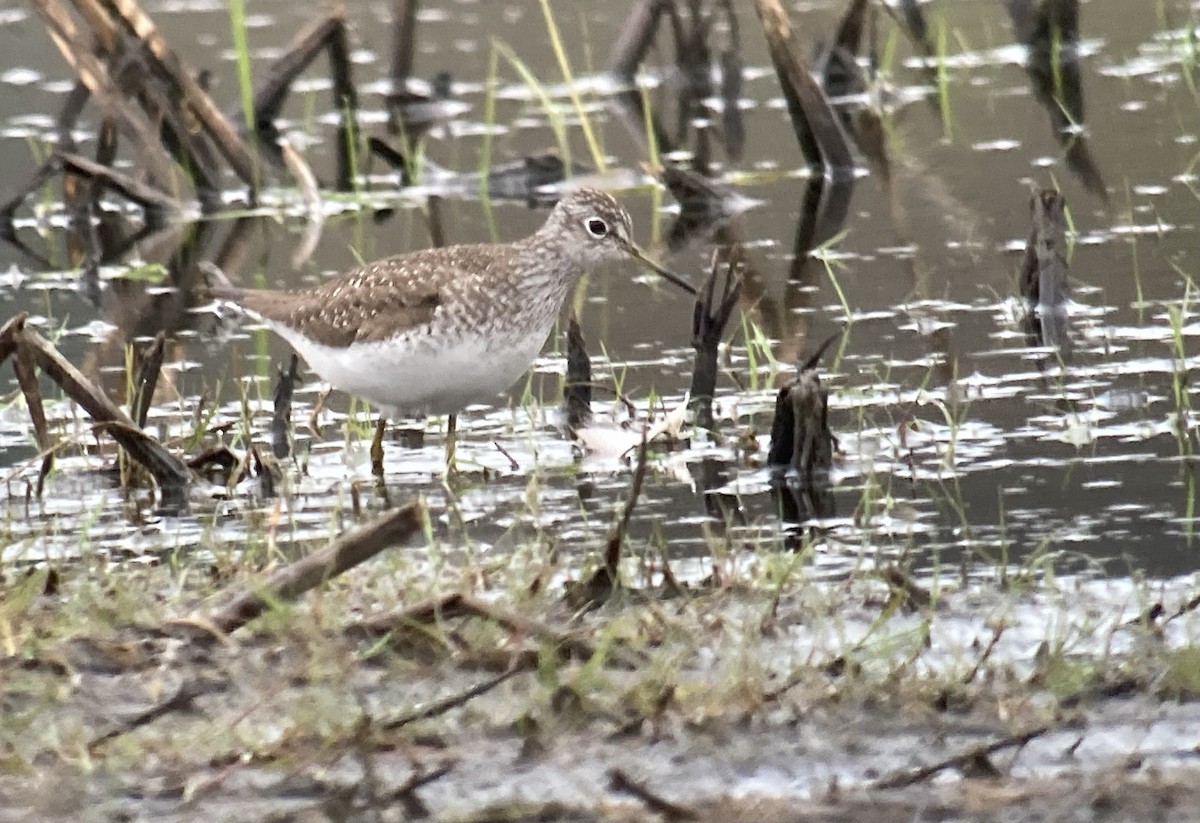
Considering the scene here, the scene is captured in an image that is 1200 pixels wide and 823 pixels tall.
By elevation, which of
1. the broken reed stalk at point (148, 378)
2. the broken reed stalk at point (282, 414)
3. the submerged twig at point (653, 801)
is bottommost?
the submerged twig at point (653, 801)

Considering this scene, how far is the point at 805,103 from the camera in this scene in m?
10.8

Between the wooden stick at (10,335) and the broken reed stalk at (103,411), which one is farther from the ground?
the wooden stick at (10,335)

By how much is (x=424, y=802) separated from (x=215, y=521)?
2324 millimetres

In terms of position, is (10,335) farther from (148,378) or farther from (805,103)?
(805,103)

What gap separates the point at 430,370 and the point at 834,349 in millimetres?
1937

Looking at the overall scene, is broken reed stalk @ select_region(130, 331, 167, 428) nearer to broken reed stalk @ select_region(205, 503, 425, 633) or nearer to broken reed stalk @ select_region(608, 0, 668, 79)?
broken reed stalk @ select_region(205, 503, 425, 633)

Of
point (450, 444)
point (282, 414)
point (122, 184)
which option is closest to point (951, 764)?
point (450, 444)

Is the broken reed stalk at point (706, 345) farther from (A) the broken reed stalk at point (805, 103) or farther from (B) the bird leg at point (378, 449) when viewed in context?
(A) the broken reed stalk at point (805, 103)

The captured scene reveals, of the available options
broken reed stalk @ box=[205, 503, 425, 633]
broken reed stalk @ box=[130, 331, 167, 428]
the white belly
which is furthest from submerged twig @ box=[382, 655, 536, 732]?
broken reed stalk @ box=[130, 331, 167, 428]

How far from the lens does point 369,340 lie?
6.96m

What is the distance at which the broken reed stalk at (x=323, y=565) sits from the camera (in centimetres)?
452

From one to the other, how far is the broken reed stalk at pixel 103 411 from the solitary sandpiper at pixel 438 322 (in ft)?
2.19

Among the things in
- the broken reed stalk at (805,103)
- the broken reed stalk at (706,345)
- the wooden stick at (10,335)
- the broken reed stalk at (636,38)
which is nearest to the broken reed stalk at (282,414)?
the wooden stick at (10,335)

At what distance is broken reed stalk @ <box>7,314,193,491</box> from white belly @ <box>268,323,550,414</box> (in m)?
0.64
